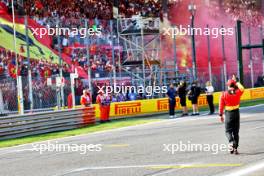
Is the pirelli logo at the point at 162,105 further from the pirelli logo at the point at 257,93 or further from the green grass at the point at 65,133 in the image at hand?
the pirelli logo at the point at 257,93

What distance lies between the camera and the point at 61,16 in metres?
33.1

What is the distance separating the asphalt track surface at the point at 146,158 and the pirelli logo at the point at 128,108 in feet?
28.8

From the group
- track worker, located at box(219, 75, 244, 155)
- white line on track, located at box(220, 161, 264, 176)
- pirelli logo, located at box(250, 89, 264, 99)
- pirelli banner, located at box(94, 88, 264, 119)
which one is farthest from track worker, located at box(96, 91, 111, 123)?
white line on track, located at box(220, 161, 264, 176)

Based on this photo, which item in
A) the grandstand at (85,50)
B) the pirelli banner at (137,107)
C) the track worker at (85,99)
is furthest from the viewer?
the grandstand at (85,50)

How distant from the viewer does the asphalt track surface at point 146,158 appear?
10898 mm

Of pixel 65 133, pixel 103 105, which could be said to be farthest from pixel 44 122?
pixel 103 105

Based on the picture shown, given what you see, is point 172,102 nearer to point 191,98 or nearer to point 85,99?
point 191,98

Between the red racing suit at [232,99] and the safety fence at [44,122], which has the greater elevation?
the red racing suit at [232,99]

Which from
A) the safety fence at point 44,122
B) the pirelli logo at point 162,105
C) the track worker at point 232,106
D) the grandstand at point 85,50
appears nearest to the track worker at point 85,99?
the safety fence at point 44,122

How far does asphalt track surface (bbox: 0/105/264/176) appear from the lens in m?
10.9

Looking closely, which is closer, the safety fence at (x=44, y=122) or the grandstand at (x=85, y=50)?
the safety fence at (x=44, y=122)

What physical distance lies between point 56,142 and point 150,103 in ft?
38.1

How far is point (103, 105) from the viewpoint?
2638cm

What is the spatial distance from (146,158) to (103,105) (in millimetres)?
13592
